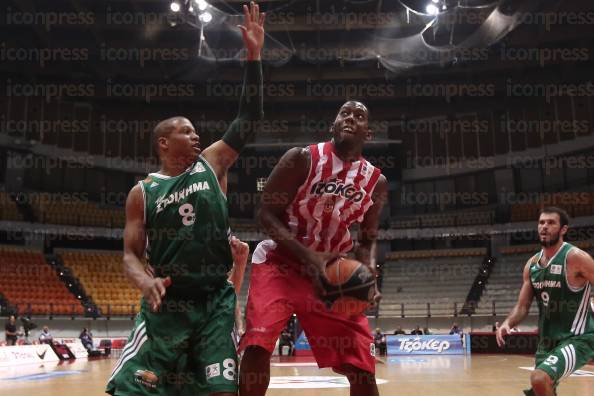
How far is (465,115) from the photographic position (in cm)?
3103

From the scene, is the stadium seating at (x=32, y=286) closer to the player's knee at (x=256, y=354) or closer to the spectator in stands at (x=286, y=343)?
the spectator in stands at (x=286, y=343)

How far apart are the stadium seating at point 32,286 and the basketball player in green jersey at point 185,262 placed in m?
19.9

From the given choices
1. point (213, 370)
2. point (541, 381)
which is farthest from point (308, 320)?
point (541, 381)

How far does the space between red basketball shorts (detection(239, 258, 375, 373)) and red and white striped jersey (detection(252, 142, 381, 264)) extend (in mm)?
240

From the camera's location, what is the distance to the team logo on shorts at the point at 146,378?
3496 millimetres

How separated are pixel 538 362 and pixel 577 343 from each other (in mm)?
375

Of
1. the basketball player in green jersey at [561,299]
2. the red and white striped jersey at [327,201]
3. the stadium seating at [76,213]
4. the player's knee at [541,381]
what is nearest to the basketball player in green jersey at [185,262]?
the red and white striped jersey at [327,201]

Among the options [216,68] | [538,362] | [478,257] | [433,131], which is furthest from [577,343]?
[433,131]

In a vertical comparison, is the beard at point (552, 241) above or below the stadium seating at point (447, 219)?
below

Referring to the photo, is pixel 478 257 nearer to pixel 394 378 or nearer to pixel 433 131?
pixel 433 131

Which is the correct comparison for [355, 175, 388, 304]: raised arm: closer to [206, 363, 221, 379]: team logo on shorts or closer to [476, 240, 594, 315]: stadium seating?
[206, 363, 221, 379]: team logo on shorts

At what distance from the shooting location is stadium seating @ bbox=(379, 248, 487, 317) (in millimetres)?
26797

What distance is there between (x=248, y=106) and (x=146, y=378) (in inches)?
71.1

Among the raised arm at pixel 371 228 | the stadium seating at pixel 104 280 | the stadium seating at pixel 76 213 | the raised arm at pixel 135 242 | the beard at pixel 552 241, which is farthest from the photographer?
the stadium seating at pixel 76 213
